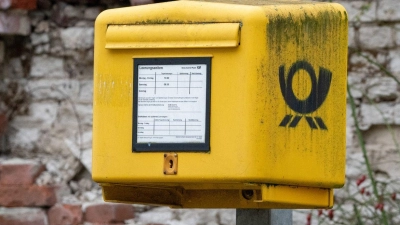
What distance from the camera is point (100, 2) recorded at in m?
4.08

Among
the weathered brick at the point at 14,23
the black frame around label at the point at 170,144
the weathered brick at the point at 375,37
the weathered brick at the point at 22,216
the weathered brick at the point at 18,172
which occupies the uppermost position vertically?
→ the weathered brick at the point at 14,23

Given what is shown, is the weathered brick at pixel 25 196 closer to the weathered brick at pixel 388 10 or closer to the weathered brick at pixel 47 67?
the weathered brick at pixel 47 67

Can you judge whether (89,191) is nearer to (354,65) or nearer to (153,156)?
(354,65)

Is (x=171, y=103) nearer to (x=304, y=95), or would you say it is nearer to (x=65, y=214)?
(x=304, y=95)

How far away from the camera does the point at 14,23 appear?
404cm

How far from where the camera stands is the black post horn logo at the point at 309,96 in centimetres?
209

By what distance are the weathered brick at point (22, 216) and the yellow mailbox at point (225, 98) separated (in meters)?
1.82

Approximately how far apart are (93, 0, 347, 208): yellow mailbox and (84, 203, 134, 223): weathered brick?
5.43ft

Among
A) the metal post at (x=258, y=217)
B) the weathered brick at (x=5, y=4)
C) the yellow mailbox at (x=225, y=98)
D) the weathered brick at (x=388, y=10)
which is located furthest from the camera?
the weathered brick at (x=5, y=4)

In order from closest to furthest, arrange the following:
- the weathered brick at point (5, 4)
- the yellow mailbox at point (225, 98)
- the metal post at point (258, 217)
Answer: the yellow mailbox at point (225, 98)
the metal post at point (258, 217)
the weathered brick at point (5, 4)

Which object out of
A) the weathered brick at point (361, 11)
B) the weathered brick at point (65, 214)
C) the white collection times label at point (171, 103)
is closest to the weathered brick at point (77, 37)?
the weathered brick at point (65, 214)

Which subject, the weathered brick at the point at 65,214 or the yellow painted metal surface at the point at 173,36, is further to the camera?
the weathered brick at the point at 65,214

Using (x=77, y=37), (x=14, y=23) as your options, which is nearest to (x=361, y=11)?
(x=77, y=37)

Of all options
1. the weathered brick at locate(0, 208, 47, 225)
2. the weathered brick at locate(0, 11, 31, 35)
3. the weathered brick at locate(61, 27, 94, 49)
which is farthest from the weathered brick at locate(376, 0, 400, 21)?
the weathered brick at locate(0, 208, 47, 225)
